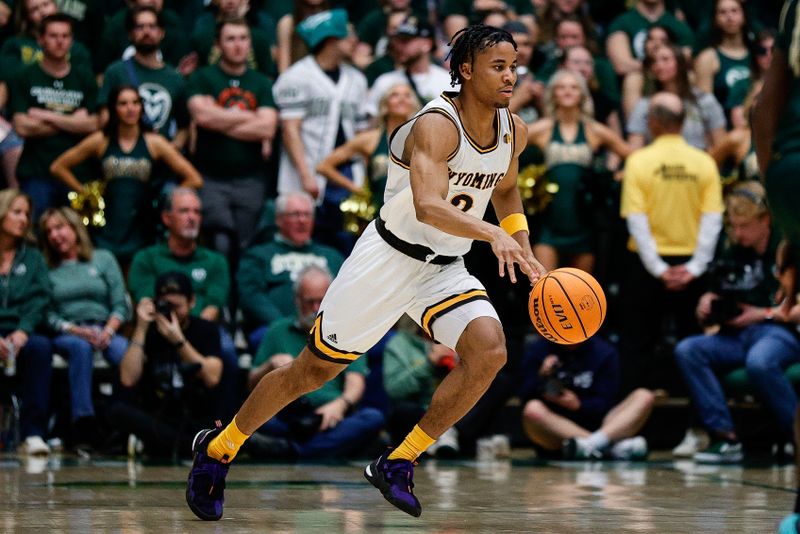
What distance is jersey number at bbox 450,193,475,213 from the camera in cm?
672

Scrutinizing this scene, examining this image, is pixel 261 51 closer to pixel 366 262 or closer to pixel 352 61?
pixel 352 61

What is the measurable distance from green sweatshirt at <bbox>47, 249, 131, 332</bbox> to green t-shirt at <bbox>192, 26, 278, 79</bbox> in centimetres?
234

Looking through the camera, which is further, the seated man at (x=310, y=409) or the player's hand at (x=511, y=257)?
the seated man at (x=310, y=409)

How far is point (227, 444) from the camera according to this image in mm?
6812

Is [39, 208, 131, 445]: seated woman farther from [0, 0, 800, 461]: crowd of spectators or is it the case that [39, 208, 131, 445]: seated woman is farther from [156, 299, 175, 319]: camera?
[156, 299, 175, 319]: camera

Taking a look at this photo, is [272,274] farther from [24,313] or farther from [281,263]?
[24,313]

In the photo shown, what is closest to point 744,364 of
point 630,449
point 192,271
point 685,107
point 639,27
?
point 630,449

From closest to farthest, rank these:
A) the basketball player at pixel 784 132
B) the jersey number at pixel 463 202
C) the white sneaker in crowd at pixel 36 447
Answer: the basketball player at pixel 784 132
the jersey number at pixel 463 202
the white sneaker in crowd at pixel 36 447

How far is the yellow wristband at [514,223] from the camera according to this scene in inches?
272

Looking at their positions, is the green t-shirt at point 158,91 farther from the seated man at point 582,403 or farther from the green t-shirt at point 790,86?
the green t-shirt at point 790,86

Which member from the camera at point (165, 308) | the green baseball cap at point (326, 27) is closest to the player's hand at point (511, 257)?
A: the camera at point (165, 308)

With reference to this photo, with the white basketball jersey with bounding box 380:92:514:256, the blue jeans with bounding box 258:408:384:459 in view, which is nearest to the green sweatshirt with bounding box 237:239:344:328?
the blue jeans with bounding box 258:408:384:459

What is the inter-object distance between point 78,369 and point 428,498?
12.4 ft

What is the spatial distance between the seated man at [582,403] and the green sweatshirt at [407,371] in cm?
75
